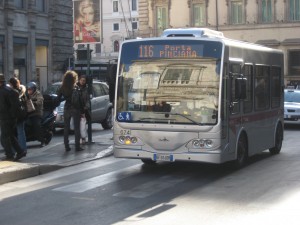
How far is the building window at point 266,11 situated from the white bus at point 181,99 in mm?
41718

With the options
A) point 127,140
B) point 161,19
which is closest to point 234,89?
point 127,140

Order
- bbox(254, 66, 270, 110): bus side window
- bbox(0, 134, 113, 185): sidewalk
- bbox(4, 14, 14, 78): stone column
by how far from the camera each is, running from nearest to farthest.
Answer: bbox(0, 134, 113, 185): sidewalk
bbox(254, 66, 270, 110): bus side window
bbox(4, 14, 14, 78): stone column

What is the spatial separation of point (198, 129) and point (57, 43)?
20.4 meters

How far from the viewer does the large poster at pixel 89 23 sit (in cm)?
1622

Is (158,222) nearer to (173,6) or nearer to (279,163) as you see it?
(279,163)

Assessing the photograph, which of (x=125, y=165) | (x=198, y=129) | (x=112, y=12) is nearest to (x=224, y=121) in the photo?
(x=198, y=129)

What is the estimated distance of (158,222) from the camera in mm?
7336

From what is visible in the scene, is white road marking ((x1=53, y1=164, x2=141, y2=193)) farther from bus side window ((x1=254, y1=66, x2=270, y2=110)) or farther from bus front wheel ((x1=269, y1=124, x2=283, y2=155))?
bus front wheel ((x1=269, y1=124, x2=283, y2=155))

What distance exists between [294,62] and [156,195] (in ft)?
144

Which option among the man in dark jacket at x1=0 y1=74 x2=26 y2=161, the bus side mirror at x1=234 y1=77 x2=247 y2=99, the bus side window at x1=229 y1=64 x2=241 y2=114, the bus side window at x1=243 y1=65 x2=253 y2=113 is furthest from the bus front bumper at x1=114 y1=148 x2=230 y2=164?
the man in dark jacket at x1=0 y1=74 x2=26 y2=161

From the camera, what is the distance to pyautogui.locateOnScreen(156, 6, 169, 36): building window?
56344 mm

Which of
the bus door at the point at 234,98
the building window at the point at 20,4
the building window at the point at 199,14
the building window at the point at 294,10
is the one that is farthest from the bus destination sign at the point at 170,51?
the building window at the point at 199,14

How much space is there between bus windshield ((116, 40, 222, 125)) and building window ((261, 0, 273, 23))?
140ft

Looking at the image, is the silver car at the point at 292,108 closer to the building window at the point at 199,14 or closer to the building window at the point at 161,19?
the building window at the point at 199,14
